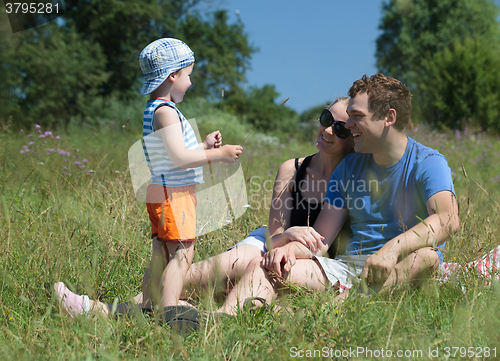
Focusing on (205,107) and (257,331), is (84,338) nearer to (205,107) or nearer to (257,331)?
Answer: (257,331)

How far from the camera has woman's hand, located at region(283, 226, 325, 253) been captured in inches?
98.0

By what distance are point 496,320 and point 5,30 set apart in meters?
17.9

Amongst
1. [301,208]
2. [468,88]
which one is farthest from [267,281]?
[468,88]

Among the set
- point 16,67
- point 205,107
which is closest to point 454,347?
point 205,107

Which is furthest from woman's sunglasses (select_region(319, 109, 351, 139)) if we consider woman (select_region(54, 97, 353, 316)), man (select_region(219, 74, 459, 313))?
man (select_region(219, 74, 459, 313))

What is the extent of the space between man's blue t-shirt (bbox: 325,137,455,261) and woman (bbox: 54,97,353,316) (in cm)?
24

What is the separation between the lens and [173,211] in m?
2.31

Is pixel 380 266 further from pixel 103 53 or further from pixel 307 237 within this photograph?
pixel 103 53

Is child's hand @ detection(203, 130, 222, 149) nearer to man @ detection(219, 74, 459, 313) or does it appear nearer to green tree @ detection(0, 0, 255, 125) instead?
man @ detection(219, 74, 459, 313)

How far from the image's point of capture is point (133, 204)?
362 centimetres

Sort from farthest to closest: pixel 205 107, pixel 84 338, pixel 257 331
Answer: pixel 205 107
pixel 257 331
pixel 84 338

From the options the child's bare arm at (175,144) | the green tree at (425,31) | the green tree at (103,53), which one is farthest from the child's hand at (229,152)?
the green tree at (425,31)

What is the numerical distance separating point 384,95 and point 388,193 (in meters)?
0.60

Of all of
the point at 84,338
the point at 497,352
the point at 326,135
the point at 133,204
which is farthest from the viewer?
the point at 133,204
